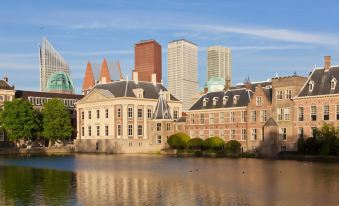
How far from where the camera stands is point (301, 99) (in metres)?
72.1

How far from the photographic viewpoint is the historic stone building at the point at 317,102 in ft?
226

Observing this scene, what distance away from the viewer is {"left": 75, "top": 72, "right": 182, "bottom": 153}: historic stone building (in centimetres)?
9575

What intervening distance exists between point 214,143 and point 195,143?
424 cm

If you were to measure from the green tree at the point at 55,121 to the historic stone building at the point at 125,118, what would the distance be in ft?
12.9

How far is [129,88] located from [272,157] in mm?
41949

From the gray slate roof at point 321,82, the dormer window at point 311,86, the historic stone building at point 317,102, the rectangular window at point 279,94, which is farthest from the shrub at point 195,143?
the dormer window at point 311,86

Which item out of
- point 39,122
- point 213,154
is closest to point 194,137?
point 213,154

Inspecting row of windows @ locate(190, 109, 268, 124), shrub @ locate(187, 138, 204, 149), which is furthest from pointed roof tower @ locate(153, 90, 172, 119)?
shrub @ locate(187, 138, 204, 149)

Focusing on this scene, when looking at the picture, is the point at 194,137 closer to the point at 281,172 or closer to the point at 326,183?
the point at 281,172

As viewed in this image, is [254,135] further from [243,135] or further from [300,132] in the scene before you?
[300,132]

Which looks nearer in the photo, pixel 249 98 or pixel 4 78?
pixel 249 98

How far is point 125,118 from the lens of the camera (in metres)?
101

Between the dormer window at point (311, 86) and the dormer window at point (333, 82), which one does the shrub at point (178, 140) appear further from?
the dormer window at point (333, 82)

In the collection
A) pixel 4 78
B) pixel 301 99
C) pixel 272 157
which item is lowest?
pixel 272 157
